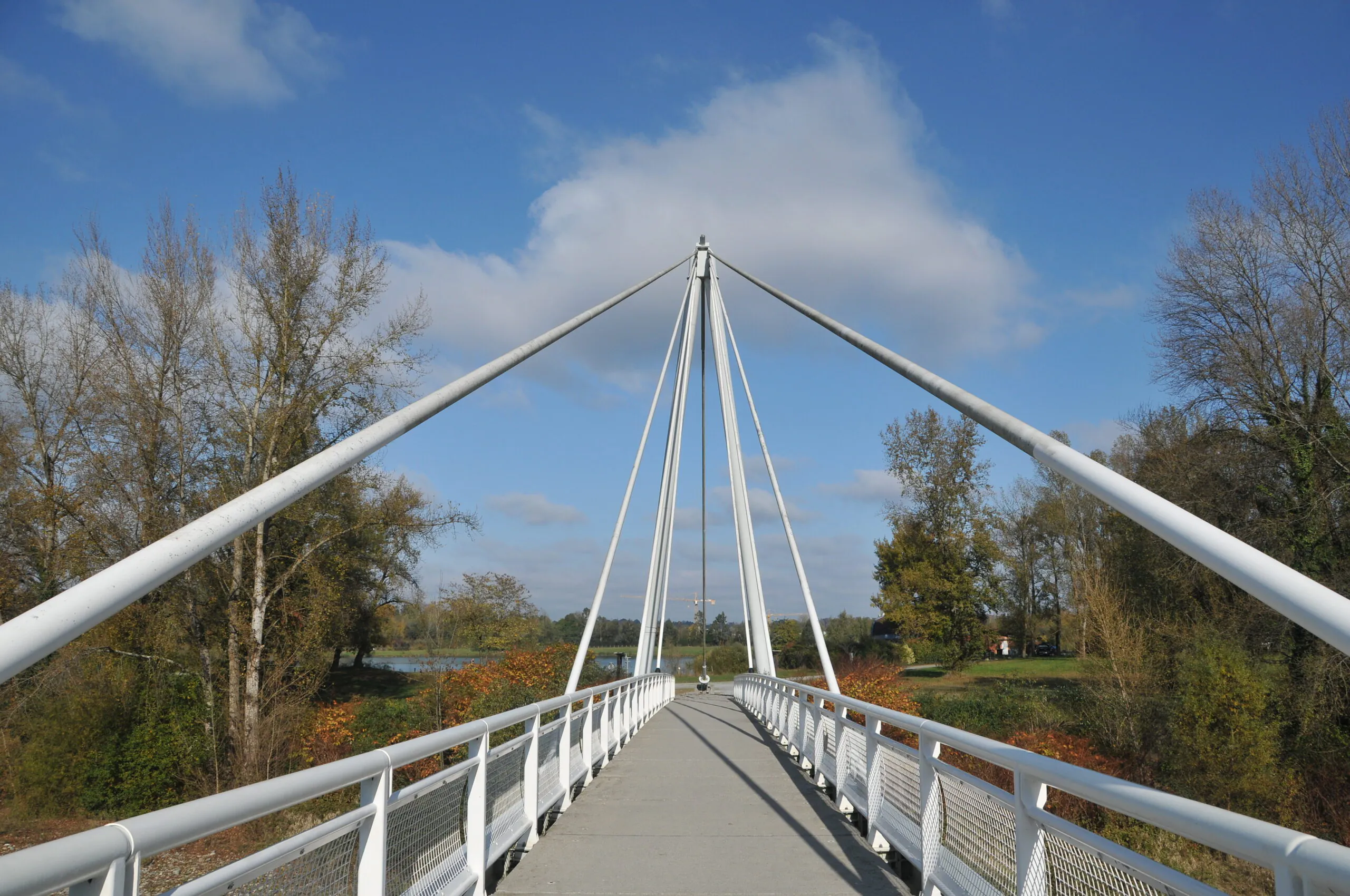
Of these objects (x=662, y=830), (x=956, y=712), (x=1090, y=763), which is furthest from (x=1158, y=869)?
(x=956, y=712)

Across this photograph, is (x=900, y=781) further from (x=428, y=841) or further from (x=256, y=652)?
(x=256, y=652)

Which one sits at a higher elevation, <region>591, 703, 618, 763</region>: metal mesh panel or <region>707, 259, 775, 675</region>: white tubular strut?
<region>707, 259, 775, 675</region>: white tubular strut

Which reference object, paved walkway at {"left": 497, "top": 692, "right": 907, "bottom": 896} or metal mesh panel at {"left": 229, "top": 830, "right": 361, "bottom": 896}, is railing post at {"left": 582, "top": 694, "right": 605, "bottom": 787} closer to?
paved walkway at {"left": 497, "top": 692, "right": 907, "bottom": 896}

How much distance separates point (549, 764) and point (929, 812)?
3297 millimetres

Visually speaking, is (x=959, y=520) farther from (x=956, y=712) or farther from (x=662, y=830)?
(x=662, y=830)

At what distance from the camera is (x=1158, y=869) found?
2.78 meters

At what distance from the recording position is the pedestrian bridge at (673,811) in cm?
244

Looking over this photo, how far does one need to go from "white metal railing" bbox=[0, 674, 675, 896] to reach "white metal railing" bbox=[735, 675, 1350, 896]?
2287mm

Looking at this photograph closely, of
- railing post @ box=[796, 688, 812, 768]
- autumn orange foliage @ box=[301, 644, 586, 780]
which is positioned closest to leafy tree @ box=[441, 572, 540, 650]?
autumn orange foliage @ box=[301, 644, 586, 780]

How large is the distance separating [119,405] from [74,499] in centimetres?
209

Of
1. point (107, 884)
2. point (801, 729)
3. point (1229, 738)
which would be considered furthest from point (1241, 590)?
point (107, 884)

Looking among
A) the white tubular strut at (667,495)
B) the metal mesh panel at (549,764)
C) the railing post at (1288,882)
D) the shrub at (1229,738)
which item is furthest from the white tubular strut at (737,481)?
the railing post at (1288,882)

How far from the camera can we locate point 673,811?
820cm

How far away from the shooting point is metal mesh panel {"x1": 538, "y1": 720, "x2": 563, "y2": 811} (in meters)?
7.16
